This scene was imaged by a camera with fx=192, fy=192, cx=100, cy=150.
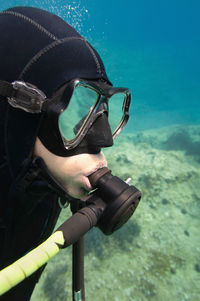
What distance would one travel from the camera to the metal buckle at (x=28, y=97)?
4.11ft

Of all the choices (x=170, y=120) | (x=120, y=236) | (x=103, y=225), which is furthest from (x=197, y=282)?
(x=170, y=120)

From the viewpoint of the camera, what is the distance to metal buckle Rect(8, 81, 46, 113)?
1254 mm

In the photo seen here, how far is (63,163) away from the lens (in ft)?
4.33

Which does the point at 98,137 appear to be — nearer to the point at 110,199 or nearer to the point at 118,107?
the point at 110,199

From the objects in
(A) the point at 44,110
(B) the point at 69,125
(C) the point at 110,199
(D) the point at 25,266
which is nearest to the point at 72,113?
(B) the point at 69,125

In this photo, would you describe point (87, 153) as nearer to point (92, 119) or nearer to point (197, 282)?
point (92, 119)

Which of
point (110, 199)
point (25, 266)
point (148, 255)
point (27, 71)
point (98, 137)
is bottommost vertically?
point (148, 255)

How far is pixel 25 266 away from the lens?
2.05 feet

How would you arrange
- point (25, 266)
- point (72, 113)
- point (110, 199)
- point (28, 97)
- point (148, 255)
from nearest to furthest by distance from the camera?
point (25, 266), point (28, 97), point (110, 199), point (72, 113), point (148, 255)

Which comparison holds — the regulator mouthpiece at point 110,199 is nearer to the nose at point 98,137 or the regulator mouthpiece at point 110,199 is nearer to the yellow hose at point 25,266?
the nose at point 98,137

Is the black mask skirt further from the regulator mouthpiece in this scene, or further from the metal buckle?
the regulator mouthpiece

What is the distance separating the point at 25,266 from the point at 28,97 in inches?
38.8

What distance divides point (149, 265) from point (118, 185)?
18.0 feet

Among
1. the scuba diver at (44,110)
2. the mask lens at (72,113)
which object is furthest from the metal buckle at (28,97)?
the mask lens at (72,113)
